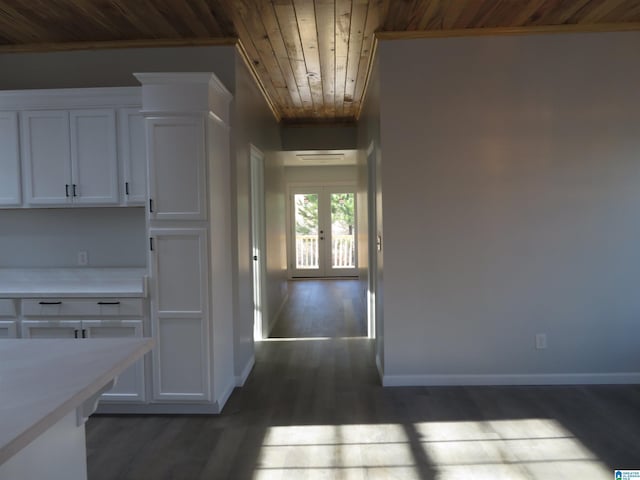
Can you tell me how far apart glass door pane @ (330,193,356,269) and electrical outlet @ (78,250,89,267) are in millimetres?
6782

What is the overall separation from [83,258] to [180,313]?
118cm

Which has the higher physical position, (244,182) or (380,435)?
(244,182)

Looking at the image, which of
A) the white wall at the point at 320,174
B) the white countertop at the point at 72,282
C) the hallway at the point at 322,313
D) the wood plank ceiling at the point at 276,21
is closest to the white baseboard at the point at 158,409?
the white countertop at the point at 72,282

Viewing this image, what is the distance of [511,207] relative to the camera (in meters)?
3.54

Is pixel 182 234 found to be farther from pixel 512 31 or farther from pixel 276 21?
pixel 512 31

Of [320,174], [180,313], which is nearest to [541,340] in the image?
[180,313]

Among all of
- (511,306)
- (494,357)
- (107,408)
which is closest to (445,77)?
(511,306)

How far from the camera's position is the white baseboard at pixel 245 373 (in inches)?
145

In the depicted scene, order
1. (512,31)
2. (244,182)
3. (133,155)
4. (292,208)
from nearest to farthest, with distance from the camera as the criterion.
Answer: (133,155) → (512,31) → (244,182) → (292,208)

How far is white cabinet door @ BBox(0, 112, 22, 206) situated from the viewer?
333cm

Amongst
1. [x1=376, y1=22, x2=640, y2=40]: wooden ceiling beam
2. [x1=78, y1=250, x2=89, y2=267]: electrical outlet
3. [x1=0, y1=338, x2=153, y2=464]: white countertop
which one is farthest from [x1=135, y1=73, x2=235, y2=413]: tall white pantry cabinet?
[x1=376, y1=22, x2=640, y2=40]: wooden ceiling beam

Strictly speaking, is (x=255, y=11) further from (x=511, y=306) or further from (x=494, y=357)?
(x=494, y=357)

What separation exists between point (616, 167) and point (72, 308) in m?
4.09

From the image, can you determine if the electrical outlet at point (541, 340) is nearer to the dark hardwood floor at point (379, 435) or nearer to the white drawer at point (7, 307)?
the dark hardwood floor at point (379, 435)
